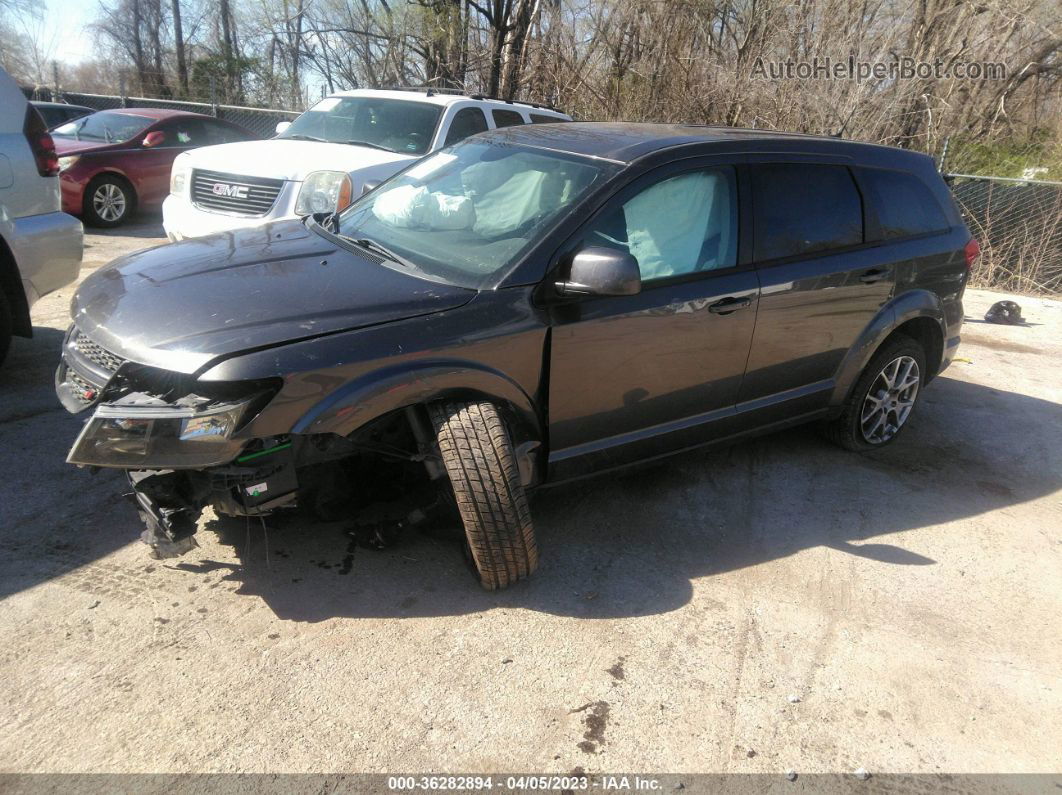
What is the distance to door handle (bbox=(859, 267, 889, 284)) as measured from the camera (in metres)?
4.49

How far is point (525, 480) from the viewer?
3.44 meters

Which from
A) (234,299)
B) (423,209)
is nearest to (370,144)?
(423,209)

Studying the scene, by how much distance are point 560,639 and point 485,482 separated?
670 mm

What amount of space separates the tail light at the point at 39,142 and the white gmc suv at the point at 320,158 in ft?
5.57

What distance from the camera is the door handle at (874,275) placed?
4.49 metres

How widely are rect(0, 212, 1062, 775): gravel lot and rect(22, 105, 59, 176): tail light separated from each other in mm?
1505

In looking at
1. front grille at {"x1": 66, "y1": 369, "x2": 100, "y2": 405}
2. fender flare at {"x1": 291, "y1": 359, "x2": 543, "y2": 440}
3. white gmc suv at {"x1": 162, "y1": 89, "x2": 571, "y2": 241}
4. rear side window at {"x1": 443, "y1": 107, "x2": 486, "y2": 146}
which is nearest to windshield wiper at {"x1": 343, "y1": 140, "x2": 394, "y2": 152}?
white gmc suv at {"x1": 162, "y1": 89, "x2": 571, "y2": 241}

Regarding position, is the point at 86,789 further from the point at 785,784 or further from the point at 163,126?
the point at 163,126

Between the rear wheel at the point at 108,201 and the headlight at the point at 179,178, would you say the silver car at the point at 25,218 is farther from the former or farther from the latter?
the rear wheel at the point at 108,201

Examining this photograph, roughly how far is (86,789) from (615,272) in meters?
2.43

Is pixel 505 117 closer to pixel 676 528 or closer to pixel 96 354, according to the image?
pixel 676 528

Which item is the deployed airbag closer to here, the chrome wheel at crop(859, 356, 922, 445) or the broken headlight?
the broken headlight

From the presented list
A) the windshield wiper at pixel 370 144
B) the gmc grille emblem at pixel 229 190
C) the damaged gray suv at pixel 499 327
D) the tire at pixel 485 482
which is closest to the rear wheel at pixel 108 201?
the gmc grille emblem at pixel 229 190

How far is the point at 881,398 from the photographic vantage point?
498 cm
